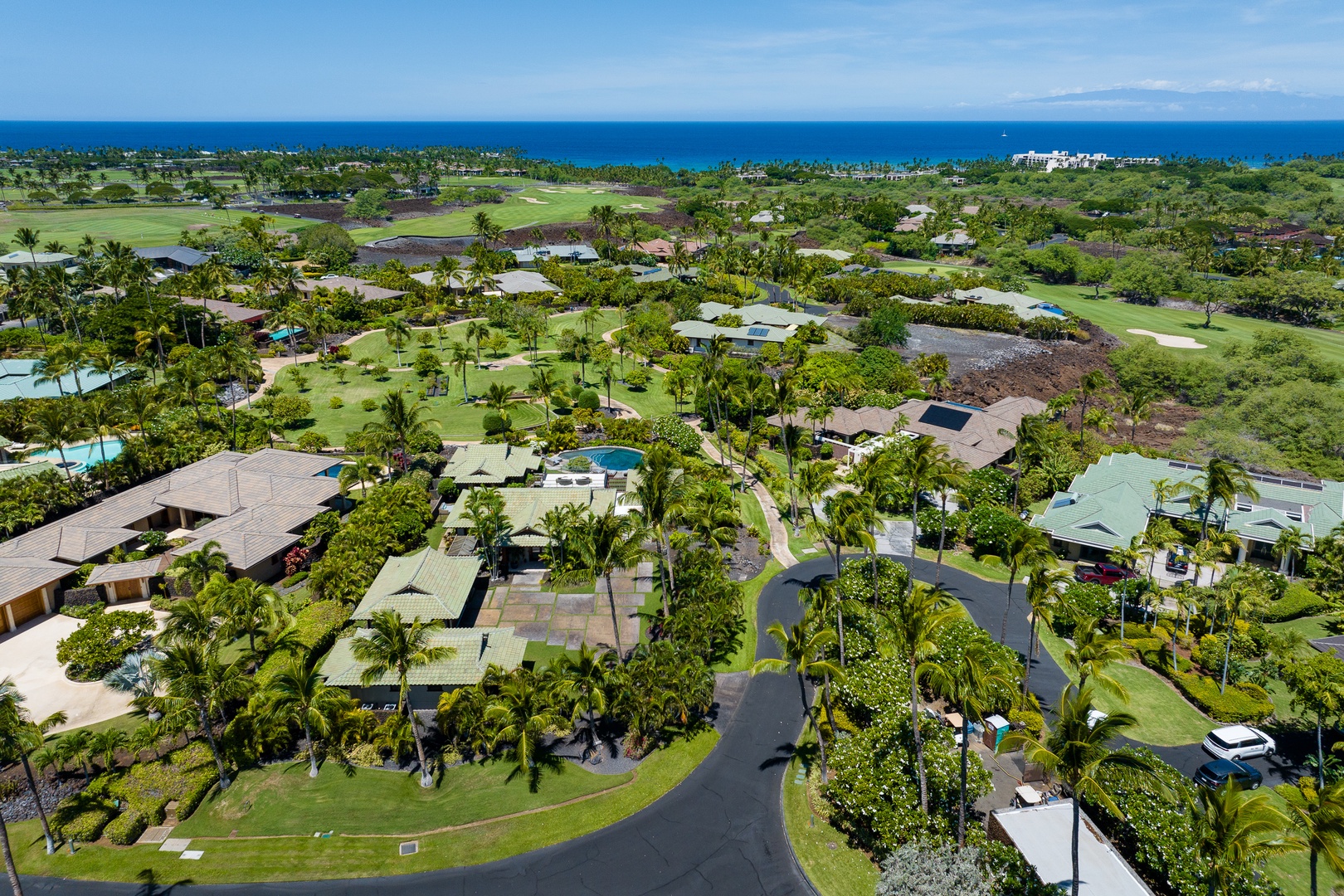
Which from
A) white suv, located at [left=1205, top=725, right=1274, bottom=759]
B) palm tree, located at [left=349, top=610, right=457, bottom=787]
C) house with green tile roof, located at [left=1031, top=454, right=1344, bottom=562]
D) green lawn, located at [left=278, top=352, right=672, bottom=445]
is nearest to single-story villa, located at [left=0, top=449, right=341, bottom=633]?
green lawn, located at [left=278, top=352, right=672, bottom=445]

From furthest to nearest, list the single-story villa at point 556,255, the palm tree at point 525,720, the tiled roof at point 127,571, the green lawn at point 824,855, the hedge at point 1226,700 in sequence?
the single-story villa at point 556,255 < the tiled roof at point 127,571 < the hedge at point 1226,700 < the palm tree at point 525,720 < the green lawn at point 824,855

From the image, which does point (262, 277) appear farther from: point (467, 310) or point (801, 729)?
point (801, 729)

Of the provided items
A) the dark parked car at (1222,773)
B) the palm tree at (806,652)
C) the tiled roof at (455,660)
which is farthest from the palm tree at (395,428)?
the dark parked car at (1222,773)

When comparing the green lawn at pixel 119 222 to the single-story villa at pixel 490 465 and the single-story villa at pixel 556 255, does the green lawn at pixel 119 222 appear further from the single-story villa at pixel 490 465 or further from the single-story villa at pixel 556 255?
the single-story villa at pixel 490 465

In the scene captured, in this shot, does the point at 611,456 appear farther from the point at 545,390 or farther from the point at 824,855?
the point at 824,855

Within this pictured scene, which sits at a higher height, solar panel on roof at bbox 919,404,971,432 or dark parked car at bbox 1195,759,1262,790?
solar panel on roof at bbox 919,404,971,432

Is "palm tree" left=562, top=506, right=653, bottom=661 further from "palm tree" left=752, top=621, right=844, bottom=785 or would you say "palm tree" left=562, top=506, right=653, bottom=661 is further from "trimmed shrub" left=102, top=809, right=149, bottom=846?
"trimmed shrub" left=102, top=809, right=149, bottom=846
